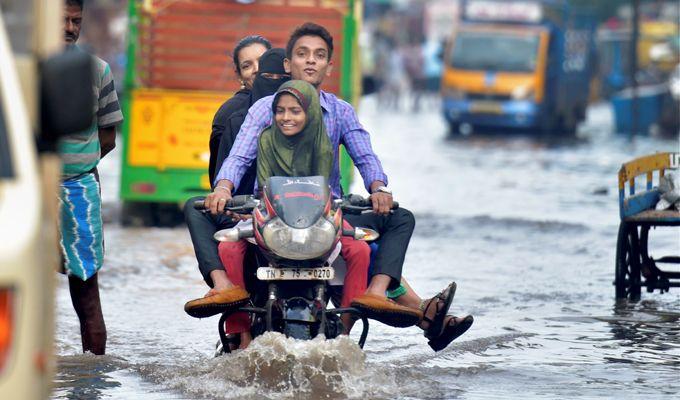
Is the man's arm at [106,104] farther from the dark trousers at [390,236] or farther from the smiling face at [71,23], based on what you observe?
the dark trousers at [390,236]

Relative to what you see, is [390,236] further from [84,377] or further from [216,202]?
[84,377]

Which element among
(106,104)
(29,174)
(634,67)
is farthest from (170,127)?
(634,67)

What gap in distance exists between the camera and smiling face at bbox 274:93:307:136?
23.5 ft

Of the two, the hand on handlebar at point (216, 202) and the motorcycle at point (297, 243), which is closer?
the motorcycle at point (297, 243)

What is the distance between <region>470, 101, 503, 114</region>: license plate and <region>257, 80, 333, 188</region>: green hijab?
25.5 m

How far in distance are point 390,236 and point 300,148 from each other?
549mm

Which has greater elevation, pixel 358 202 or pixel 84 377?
pixel 358 202

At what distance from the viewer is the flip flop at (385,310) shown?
707 centimetres

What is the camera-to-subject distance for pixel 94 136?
24.4 ft

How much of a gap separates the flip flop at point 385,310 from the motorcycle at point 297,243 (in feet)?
0.13

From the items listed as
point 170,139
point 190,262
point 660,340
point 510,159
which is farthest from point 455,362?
point 510,159

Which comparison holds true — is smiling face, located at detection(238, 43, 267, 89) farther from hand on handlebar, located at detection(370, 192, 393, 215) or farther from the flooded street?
hand on handlebar, located at detection(370, 192, 393, 215)

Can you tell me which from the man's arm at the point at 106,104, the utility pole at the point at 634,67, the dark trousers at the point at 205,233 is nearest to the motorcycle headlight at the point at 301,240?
the dark trousers at the point at 205,233

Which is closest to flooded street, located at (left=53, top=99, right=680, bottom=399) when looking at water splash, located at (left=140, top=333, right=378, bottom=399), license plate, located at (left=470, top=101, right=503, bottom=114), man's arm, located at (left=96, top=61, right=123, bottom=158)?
water splash, located at (left=140, top=333, right=378, bottom=399)
